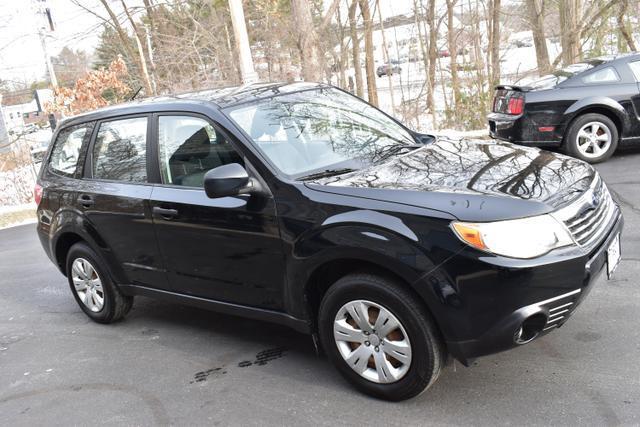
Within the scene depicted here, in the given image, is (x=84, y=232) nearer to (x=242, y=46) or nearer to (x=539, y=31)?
(x=242, y=46)

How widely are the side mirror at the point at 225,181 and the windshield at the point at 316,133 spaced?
0.26 metres

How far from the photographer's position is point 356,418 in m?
3.21

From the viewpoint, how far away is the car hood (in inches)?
117

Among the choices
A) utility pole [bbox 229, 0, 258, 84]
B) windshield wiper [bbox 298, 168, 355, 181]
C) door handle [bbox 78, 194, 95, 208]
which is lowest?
door handle [bbox 78, 194, 95, 208]

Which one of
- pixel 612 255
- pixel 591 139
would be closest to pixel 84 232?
pixel 612 255

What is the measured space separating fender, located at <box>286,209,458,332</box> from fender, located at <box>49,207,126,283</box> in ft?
6.33

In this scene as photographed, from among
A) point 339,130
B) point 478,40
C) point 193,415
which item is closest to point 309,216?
point 339,130

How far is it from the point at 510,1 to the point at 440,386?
14573 mm

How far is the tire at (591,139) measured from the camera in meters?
8.31

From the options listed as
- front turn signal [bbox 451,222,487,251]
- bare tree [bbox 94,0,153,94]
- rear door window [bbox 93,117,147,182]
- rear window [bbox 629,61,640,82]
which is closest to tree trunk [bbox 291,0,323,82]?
rear window [bbox 629,61,640,82]

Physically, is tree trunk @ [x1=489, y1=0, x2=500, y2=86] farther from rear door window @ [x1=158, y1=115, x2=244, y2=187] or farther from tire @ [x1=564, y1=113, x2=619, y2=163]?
rear door window @ [x1=158, y1=115, x2=244, y2=187]

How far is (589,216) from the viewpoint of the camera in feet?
10.6

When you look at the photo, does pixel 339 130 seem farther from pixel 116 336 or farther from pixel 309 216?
pixel 116 336

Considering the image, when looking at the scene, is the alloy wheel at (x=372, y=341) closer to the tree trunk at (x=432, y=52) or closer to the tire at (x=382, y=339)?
the tire at (x=382, y=339)
